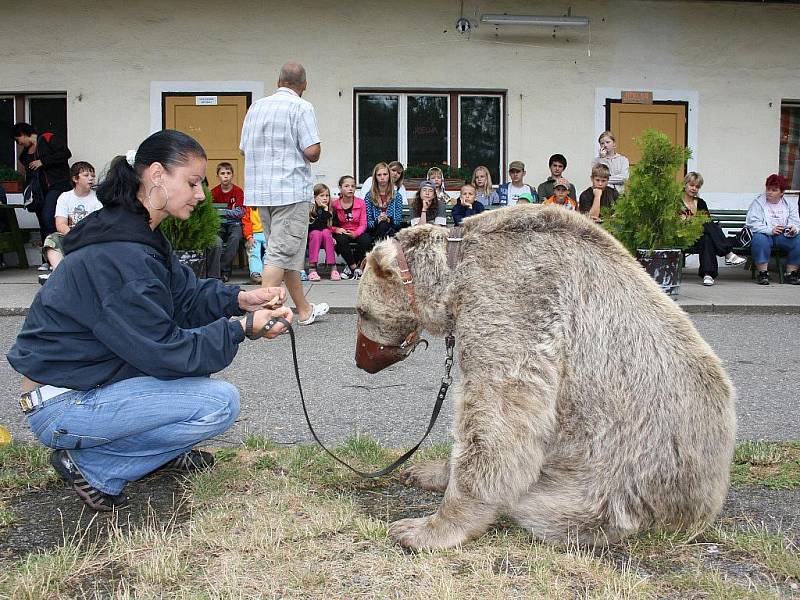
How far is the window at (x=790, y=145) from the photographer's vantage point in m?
15.3

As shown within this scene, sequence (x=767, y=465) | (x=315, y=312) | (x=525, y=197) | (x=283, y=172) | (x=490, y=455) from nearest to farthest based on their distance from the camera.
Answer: (x=490, y=455) < (x=767, y=465) < (x=283, y=172) < (x=315, y=312) < (x=525, y=197)

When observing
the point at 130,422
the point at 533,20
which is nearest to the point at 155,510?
the point at 130,422

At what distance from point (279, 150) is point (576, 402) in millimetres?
5673

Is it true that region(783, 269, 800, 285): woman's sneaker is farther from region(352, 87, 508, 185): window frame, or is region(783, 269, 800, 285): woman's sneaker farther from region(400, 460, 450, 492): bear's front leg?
region(400, 460, 450, 492): bear's front leg

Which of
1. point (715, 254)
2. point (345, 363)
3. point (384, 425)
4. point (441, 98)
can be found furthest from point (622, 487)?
point (441, 98)

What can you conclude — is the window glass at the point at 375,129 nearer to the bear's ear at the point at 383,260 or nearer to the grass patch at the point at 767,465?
the grass patch at the point at 767,465

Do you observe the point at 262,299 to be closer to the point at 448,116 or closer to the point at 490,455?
the point at 490,455

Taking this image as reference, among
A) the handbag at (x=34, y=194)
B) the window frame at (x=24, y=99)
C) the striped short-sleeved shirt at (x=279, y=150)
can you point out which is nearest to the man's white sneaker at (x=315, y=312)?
the striped short-sleeved shirt at (x=279, y=150)

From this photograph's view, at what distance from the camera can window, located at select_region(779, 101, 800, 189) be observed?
50.1ft

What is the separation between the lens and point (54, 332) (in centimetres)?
343

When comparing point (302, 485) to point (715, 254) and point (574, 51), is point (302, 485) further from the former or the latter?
point (574, 51)

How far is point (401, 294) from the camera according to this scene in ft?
11.4

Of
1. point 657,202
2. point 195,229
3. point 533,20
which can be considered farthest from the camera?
point 533,20

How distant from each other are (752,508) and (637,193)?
296 inches
